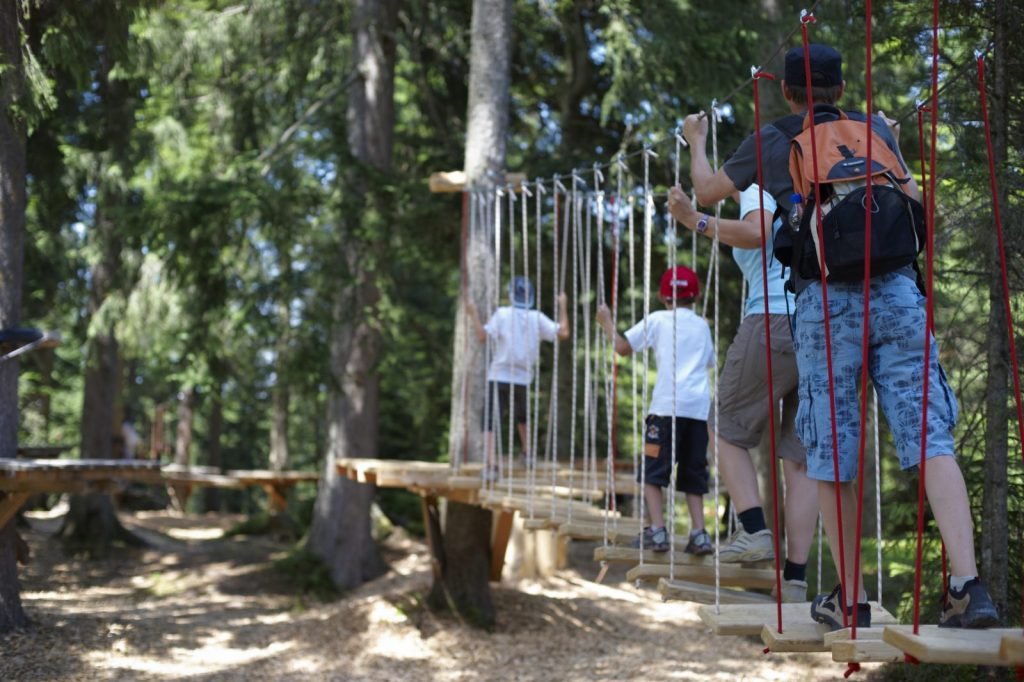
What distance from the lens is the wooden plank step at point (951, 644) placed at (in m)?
2.12

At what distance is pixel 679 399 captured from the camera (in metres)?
4.18

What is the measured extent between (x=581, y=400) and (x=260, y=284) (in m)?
3.71

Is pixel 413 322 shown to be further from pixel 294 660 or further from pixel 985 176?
pixel 985 176

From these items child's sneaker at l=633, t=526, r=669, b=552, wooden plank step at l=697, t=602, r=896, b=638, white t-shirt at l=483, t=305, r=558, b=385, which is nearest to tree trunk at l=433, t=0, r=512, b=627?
white t-shirt at l=483, t=305, r=558, b=385

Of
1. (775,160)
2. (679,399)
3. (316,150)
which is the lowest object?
(679,399)

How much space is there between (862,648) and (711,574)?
1.18 meters

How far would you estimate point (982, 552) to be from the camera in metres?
4.53

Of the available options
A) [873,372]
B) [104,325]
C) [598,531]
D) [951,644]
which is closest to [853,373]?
[873,372]

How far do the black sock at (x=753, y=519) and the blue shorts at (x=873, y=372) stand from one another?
2.90 feet

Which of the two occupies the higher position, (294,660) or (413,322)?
(413,322)

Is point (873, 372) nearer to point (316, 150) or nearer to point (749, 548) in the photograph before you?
point (749, 548)

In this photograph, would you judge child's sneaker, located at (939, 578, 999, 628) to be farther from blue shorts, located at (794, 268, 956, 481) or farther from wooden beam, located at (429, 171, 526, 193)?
wooden beam, located at (429, 171, 526, 193)

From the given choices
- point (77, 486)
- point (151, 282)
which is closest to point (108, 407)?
point (151, 282)

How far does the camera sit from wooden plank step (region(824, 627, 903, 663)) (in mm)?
2455
